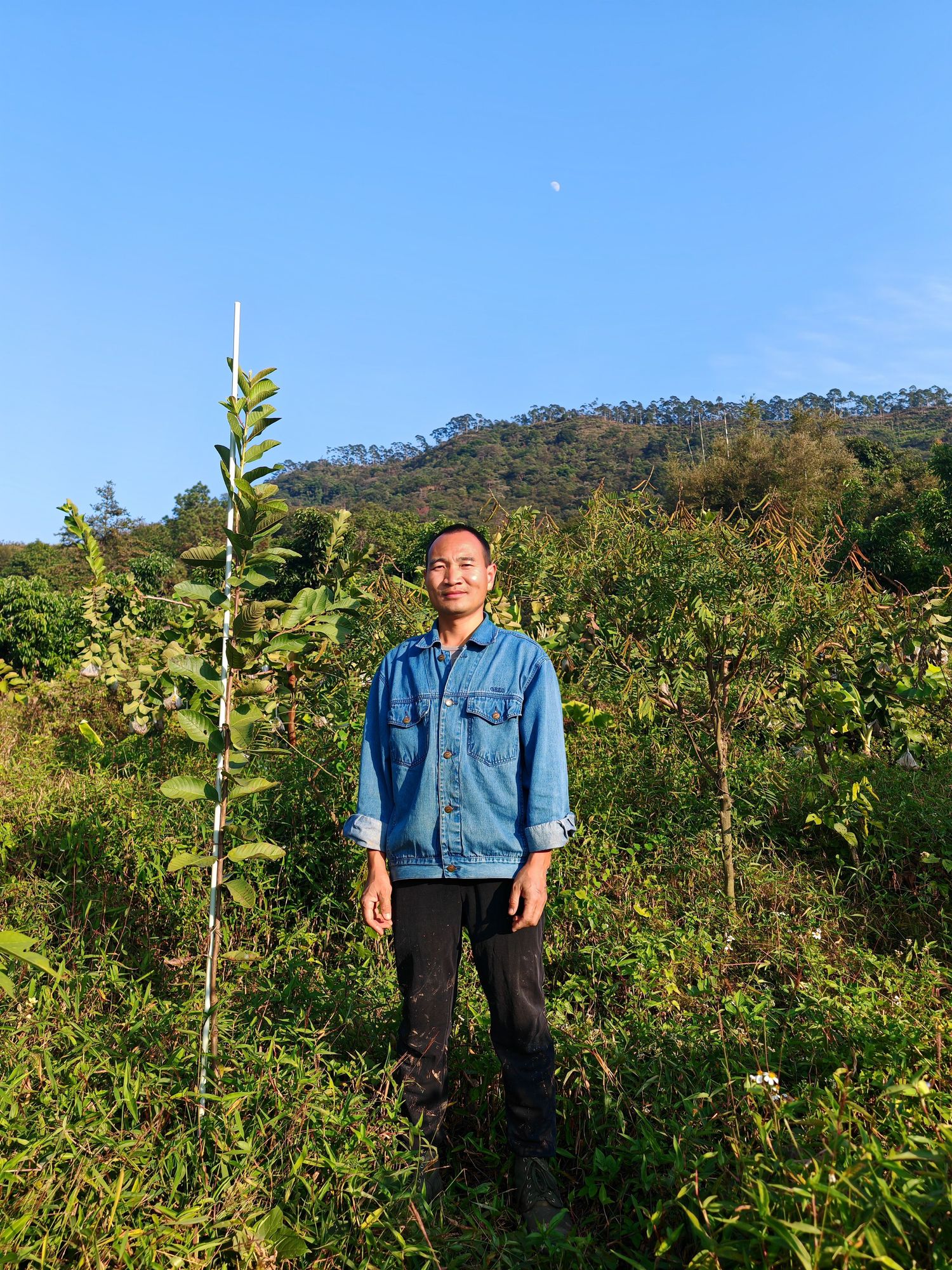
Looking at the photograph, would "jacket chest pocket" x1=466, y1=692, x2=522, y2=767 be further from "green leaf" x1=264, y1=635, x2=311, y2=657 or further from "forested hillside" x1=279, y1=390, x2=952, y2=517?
"forested hillside" x1=279, y1=390, x2=952, y2=517

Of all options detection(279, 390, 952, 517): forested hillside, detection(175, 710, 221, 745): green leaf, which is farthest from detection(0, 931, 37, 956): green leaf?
detection(279, 390, 952, 517): forested hillside

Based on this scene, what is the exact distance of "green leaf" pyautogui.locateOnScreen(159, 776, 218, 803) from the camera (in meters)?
2.22

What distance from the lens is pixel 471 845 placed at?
7.18 ft

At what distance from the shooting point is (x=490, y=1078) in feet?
8.25

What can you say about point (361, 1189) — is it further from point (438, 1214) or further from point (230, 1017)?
A: point (230, 1017)

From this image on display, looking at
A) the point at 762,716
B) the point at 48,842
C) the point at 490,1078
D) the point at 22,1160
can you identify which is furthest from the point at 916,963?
the point at 48,842

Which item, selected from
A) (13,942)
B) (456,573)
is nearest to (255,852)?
(456,573)

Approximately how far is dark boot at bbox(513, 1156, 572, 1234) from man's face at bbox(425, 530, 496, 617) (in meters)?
1.32

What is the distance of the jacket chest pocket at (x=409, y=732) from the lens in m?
2.29

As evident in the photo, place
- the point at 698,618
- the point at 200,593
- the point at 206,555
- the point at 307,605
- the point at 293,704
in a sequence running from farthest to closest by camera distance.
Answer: the point at 293,704, the point at 698,618, the point at 307,605, the point at 206,555, the point at 200,593

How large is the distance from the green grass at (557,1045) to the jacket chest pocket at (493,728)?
84 cm

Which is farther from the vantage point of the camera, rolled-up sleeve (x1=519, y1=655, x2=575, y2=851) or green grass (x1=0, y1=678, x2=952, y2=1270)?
rolled-up sleeve (x1=519, y1=655, x2=575, y2=851)

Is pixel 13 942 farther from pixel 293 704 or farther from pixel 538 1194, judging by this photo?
pixel 293 704

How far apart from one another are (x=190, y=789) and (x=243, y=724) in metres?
0.20
